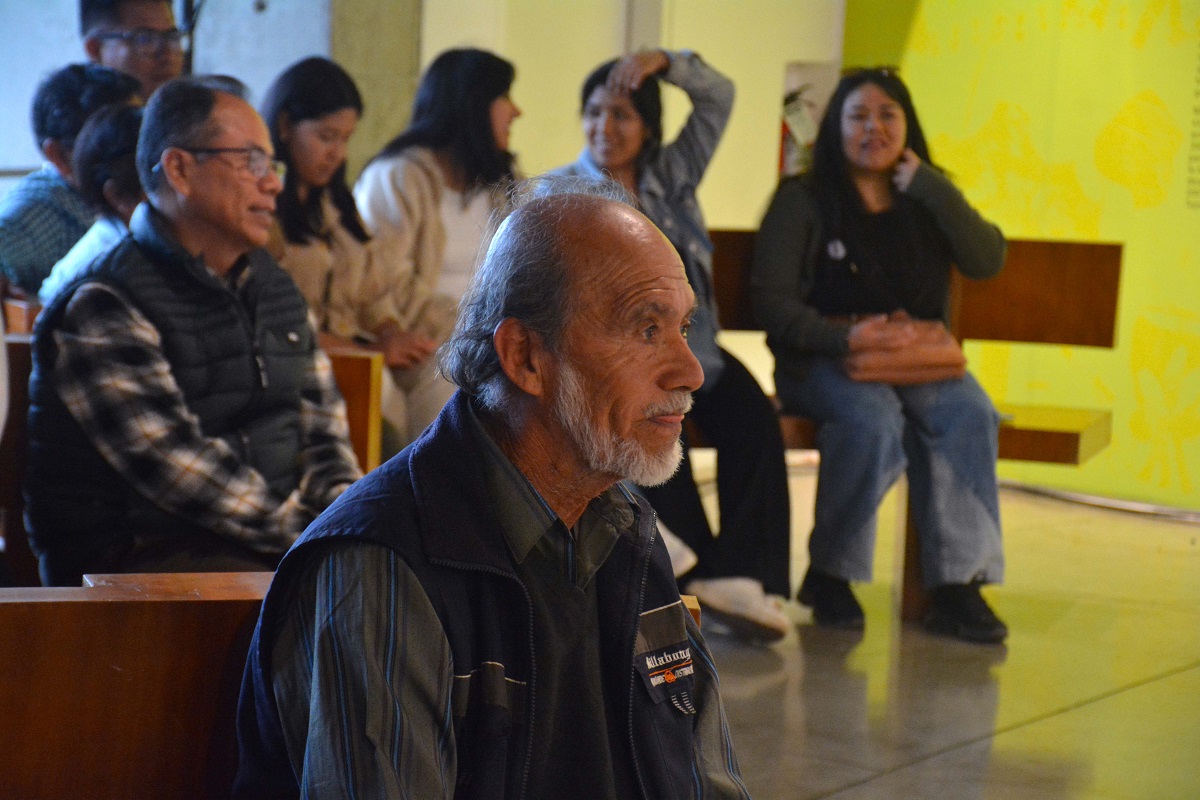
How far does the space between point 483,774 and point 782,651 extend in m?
→ 2.47

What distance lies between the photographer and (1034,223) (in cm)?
604

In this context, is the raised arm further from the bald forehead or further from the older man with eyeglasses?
the older man with eyeglasses

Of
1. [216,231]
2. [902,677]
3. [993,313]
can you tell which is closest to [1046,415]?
[993,313]

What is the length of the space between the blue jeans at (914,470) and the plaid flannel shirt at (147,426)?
1860mm

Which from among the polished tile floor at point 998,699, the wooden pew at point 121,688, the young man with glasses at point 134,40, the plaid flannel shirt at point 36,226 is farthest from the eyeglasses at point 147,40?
the wooden pew at point 121,688

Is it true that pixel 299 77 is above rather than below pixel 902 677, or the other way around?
above

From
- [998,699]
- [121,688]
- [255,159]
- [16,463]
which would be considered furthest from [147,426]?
[998,699]

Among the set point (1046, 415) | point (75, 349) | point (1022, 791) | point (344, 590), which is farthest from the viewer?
point (1046, 415)

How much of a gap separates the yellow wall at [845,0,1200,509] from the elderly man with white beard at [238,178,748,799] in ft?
15.5

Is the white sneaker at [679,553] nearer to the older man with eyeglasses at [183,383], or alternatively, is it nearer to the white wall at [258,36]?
the older man with eyeglasses at [183,383]

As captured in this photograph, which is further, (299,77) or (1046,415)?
(1046,415)

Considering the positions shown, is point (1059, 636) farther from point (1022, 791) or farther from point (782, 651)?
point (1022, 791)

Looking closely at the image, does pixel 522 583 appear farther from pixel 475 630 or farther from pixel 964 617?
pixel 964 617

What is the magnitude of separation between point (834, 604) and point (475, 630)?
2.73m
